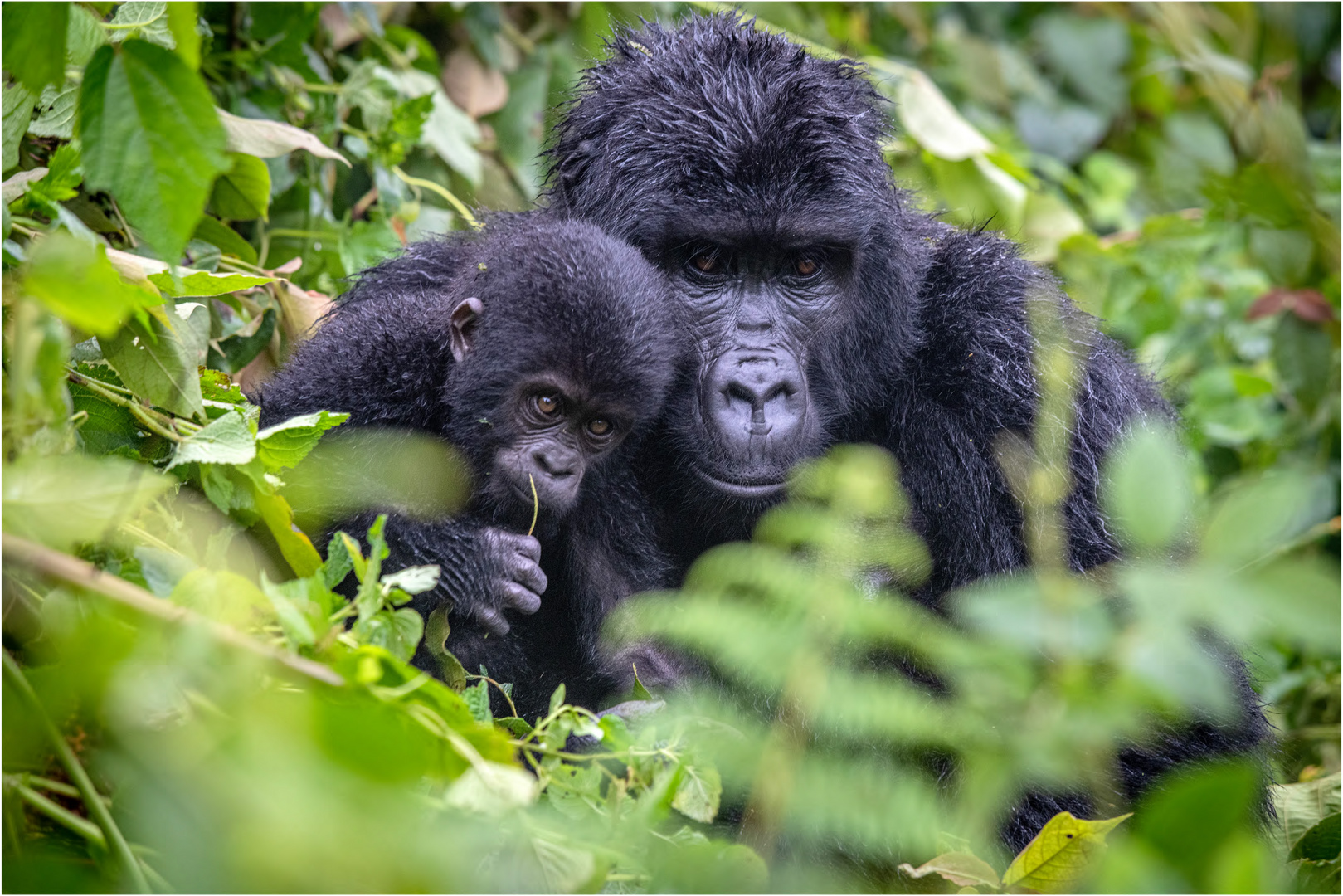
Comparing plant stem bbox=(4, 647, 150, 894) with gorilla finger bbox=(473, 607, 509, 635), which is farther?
gorilla finger bbox=(473, 607, 509, 635)

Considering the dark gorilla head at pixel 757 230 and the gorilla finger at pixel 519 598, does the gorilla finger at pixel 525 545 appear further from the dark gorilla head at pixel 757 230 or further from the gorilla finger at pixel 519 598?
the dark gorilla head at pixel 757 230

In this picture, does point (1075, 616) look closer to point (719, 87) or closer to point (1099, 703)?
point (1099, 703)

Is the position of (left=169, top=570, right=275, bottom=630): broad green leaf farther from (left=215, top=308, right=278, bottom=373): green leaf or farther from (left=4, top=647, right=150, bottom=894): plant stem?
(left=215, top=308, right=278, bottom=373): green leaf

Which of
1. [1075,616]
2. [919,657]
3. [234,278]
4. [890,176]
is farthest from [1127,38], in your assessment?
[1075,616]

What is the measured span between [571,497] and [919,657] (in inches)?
27.9

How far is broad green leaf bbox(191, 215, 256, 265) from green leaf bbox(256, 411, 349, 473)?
1039mm

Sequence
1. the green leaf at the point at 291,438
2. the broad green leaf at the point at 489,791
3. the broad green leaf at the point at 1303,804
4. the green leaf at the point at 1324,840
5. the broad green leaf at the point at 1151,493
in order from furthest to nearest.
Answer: the broad green leaf at the point at 1303,804, the green leaf at the point at 1324,840, the green leaf at the point at 291,438, the broad green leaf at the point at 489,791, the broad green leaf at the point at 1151,493

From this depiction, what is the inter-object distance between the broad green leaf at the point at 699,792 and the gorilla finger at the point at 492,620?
0.79m

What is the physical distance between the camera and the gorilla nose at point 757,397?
2.38 m

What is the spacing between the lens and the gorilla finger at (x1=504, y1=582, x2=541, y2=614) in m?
2.20

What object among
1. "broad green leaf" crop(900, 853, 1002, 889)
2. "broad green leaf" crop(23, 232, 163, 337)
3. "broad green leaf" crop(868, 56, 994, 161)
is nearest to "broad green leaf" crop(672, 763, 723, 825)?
"broad green leaf" crop(900, 853, 1002, 889)

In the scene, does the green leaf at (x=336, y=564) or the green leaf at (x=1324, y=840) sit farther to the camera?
the green leaf at (x=1324, y=840)

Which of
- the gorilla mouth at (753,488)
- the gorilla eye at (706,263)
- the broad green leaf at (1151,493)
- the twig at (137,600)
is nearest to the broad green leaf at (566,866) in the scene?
the twig at (137,600)

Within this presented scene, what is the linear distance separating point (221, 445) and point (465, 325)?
796mm
